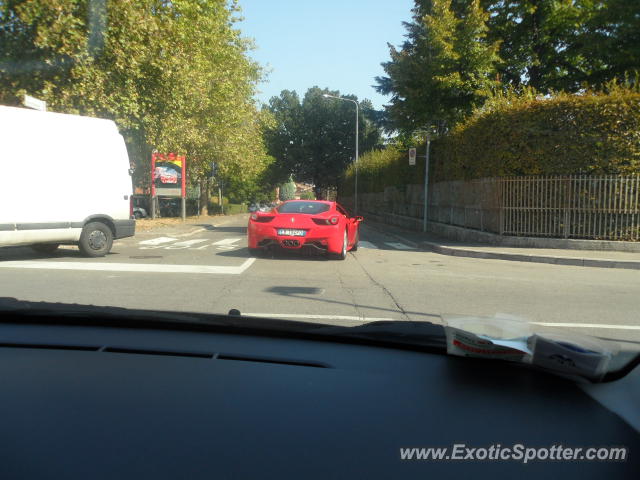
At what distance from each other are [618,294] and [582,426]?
7425mm

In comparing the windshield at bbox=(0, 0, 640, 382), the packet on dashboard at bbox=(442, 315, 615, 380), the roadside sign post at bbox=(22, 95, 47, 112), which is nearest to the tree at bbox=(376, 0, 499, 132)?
the windshield at bbox=(0, 0, 640, 382)

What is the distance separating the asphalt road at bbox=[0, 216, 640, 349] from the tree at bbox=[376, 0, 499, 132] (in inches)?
376

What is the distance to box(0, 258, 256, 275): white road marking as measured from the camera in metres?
9.29

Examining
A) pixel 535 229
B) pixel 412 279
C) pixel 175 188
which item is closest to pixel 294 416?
pixel 412 279

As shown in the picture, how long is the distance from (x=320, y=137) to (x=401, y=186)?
1212 inches

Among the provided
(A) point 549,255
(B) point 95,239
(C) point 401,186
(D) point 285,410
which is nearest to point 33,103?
(B) point 95,239

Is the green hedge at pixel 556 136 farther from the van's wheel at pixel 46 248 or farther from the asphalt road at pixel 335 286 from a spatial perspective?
the van's wheel at pixel 46 248

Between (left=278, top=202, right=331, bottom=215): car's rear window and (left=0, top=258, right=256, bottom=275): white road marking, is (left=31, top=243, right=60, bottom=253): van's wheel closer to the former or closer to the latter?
(left=0, top=258, right=256, bottom=275): white road marking

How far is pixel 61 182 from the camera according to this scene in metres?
10.5

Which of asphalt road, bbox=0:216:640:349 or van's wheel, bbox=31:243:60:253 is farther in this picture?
van's wheel, bbox=31:243:60:253

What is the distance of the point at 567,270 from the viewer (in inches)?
434

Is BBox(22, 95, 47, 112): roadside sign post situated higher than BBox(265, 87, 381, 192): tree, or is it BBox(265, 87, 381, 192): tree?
BBox(265, 87, 381, 192): tree

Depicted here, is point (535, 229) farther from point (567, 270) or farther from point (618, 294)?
point (618, 294)

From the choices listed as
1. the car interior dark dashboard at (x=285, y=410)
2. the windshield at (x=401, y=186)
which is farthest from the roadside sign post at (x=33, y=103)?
the car interior dark dashboard at (x=285, y=410)
